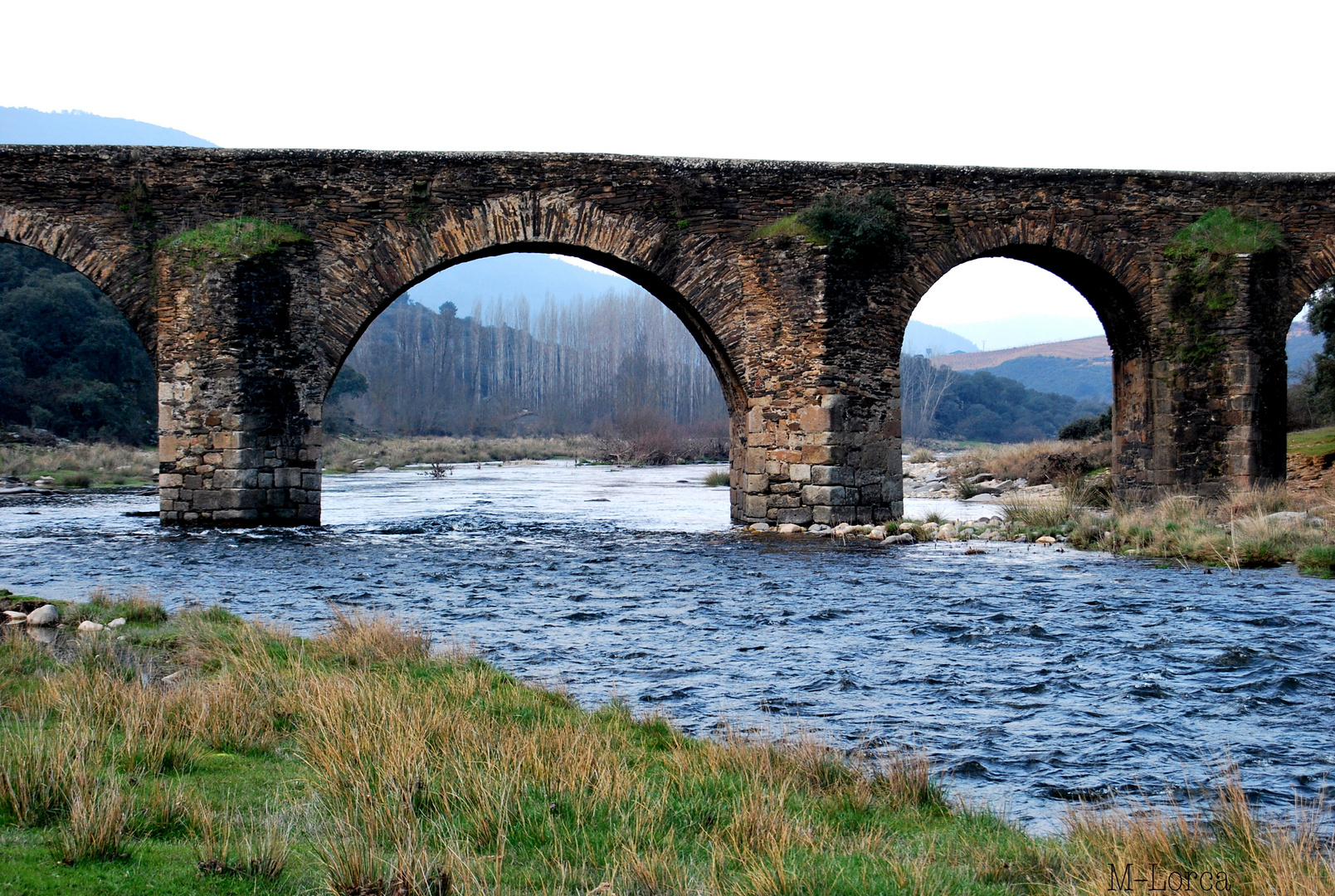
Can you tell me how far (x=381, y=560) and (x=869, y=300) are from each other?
715 cm

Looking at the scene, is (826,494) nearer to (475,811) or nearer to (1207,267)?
(1207,267)

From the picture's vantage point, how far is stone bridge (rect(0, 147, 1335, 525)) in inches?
542

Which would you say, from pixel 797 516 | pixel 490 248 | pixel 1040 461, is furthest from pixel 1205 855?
pixel 1040 461

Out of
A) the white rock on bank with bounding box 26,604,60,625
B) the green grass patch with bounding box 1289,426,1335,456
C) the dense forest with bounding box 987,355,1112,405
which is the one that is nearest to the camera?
the white rock on bank with bounding box 26,604,60,625

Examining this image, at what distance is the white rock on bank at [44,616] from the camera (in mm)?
7105

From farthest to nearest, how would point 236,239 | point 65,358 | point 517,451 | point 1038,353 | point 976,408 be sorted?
1. point 1038,353
2. point 976,408
3. point 517,451
4. point 65,358
5. point 236,239

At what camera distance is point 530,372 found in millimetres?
85125

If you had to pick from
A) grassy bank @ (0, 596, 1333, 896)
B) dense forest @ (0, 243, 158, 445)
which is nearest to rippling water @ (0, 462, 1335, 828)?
grassy bank @ (0, 596, 1333, 896)

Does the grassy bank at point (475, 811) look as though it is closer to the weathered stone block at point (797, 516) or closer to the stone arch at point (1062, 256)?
the weathered stone block at point (797, 516)

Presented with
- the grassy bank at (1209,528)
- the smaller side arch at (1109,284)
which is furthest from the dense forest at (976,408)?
the grassy bank at (1209,528)

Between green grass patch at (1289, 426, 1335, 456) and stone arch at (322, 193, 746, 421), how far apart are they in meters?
10.5

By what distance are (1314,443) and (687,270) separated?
12.1m

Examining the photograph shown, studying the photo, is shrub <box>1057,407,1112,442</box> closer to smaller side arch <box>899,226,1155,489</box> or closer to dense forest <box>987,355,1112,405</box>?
smaller side arch <box>899,226,1155,489</box>

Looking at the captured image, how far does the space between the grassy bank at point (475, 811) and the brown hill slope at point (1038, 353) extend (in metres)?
124
